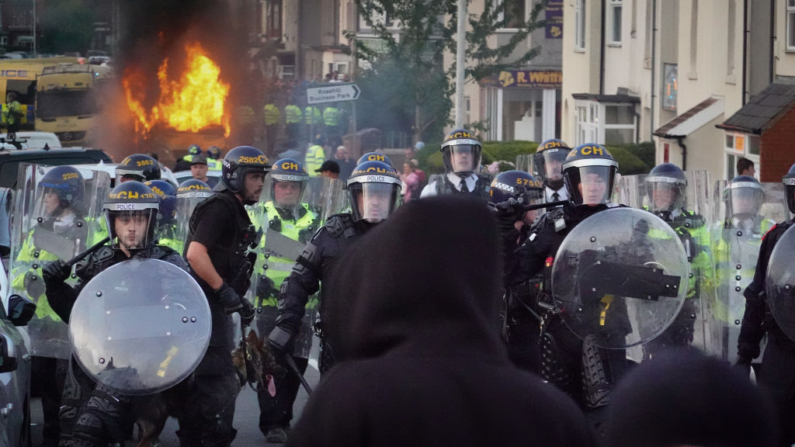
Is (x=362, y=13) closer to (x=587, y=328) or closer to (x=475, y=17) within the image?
(x=475, y=17)

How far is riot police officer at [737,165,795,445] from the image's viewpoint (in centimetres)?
659

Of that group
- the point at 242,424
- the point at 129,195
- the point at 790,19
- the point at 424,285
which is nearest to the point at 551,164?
the point at 242,424

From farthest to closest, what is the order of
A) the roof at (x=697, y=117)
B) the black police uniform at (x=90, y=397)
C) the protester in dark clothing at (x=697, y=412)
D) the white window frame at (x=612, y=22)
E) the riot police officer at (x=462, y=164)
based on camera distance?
the white window frame at (x=612, y=22), the roof at (x=697, y=117), the riot police officer at (x=462, y=164), the black police uniform at (x=90, y=397), the protester in dark clothing at (x=697, y=412)

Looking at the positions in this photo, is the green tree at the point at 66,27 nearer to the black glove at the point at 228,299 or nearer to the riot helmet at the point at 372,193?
the riot helmet at the point at 372,193

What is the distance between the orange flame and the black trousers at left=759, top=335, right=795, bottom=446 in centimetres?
2985

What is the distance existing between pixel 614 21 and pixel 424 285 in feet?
98.4

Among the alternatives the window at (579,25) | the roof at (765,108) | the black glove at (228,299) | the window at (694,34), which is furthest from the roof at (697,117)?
the black glove at (228,299)

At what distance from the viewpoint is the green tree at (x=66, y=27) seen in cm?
3709

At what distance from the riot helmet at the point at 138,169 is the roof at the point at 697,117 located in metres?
13.7

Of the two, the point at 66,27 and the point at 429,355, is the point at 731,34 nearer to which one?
the point at 429,355

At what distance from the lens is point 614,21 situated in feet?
103

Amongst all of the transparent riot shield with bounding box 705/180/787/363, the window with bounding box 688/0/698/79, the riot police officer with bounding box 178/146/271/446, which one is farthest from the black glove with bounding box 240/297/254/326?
the window with bounding box 688/0/698/79

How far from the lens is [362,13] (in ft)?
94.5

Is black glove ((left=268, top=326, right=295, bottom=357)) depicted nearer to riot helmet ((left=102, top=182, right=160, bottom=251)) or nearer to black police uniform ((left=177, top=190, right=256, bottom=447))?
black police uniform ((left=177, top=190, right=256, bottom=447))
